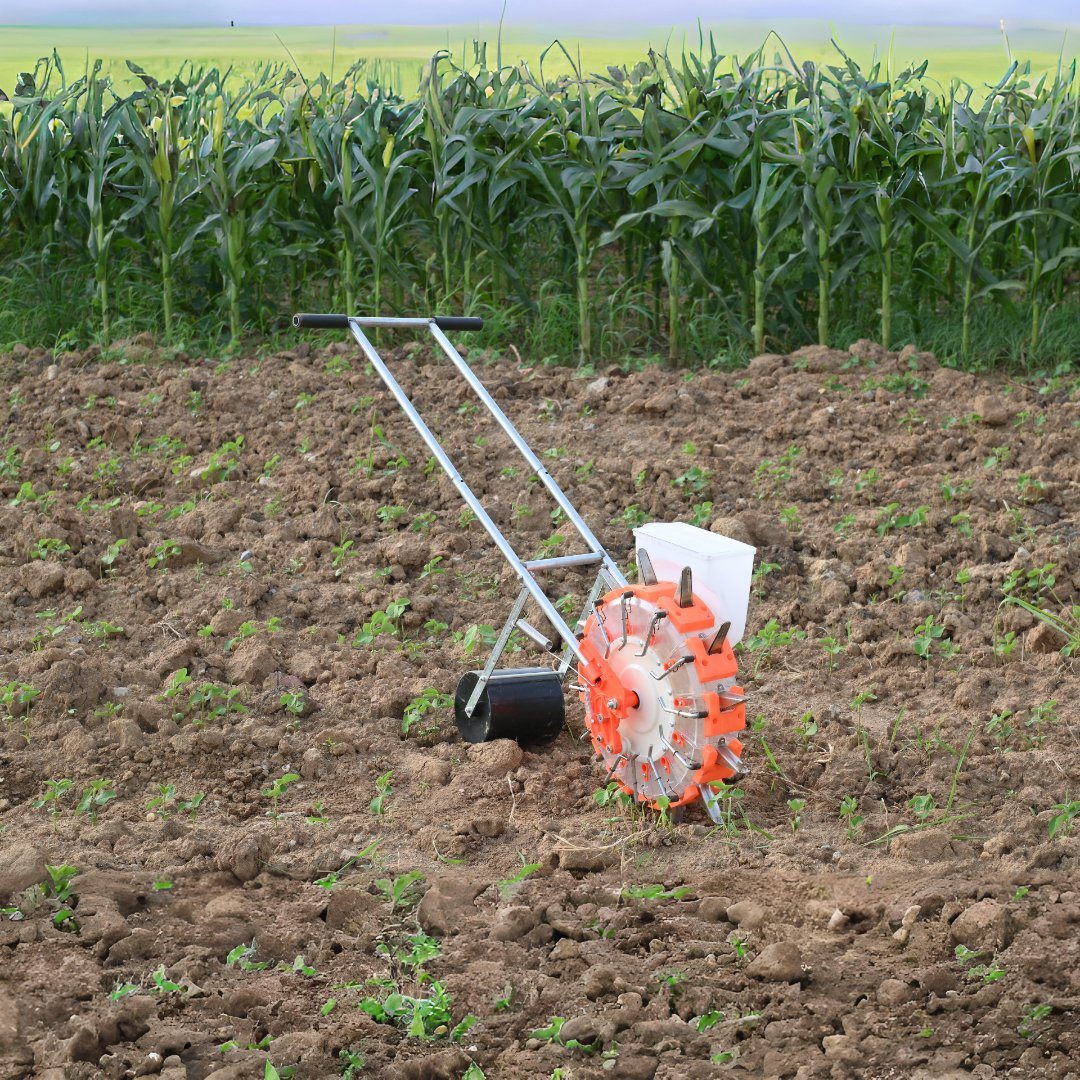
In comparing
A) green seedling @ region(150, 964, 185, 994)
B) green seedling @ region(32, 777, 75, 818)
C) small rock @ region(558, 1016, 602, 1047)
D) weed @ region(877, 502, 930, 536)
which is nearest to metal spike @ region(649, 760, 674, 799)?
small rock @ region(558, 1016, 602, 1047)

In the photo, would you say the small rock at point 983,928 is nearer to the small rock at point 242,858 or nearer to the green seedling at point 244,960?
the green seedling at point 244,960

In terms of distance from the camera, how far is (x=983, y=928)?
109 inches

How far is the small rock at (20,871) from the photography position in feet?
9.77

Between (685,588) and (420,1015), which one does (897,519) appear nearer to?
(685,588)

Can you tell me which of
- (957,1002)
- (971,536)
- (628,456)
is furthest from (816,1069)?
(628,456)

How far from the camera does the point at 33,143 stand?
324 inches

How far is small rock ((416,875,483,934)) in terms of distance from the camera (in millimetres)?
2947

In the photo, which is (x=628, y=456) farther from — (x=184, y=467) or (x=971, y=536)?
(x=184, y=467)

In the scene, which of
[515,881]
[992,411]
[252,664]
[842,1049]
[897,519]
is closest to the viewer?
[842,1049]

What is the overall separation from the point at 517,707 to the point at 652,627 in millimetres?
749

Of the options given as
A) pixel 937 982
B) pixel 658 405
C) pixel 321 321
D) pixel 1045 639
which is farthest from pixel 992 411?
pixel 937 982

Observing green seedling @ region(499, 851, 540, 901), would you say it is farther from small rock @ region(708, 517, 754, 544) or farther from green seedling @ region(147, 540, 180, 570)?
green seedling @ region(147, 540, 180, 570)

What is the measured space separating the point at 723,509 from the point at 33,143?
5201 millimetres

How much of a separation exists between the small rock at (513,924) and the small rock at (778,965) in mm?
483
